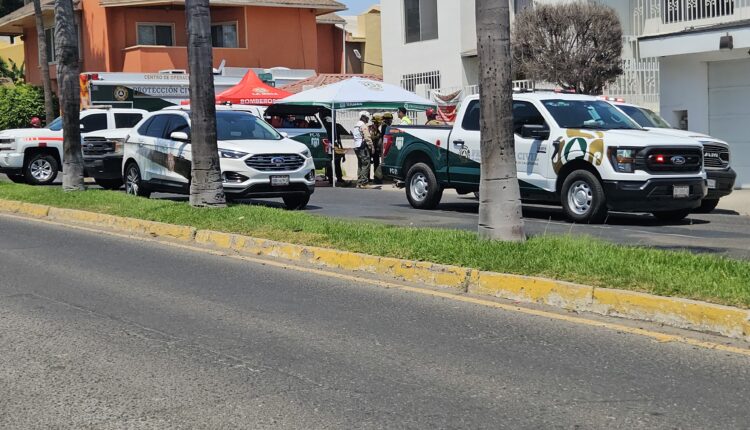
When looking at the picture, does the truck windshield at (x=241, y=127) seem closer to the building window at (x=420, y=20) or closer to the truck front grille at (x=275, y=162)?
the truck front grille at (x=275, y=162)

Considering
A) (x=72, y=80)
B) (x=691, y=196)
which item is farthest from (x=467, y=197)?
(x=72, y=80)

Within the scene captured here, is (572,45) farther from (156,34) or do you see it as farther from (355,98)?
(156,34)

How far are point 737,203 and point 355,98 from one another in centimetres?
937

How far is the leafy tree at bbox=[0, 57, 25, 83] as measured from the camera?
5509 centimetres

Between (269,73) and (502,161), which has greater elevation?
(269,73)

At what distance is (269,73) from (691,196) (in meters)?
21.5

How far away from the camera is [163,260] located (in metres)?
11.5

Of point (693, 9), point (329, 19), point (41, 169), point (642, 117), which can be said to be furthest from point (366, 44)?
point (642, 117)

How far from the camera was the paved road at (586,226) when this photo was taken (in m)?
12.3

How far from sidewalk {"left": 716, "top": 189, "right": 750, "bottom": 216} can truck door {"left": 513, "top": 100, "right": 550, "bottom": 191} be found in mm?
4073

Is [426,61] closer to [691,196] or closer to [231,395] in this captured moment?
[691,196]

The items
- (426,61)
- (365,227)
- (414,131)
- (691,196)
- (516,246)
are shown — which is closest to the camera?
(516,246)

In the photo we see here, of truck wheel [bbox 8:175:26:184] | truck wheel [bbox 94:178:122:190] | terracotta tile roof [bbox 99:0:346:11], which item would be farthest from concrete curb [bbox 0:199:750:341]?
terracotta tile roof [bbox 99:0:346:11]

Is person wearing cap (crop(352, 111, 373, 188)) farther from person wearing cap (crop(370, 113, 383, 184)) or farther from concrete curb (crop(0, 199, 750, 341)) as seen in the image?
concrete curb (crop(0, 199, 750, 341))
